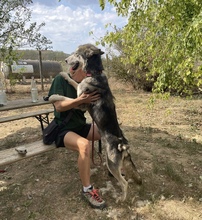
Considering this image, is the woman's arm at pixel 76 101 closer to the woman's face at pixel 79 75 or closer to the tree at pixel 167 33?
the woman's face at pixel 79 75

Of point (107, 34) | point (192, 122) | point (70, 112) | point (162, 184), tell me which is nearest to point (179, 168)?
point (162, 184)

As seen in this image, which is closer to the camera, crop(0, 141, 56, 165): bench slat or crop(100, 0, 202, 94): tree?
crop(0, 141, 56, 165): bench slat

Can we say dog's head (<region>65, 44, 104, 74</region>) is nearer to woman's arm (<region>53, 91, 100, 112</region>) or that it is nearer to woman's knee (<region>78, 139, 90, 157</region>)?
woman's arm (<region>53, 91, 100, 112</region>)

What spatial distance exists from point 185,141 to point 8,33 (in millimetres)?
8999

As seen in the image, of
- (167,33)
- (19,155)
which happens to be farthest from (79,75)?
(167,33)

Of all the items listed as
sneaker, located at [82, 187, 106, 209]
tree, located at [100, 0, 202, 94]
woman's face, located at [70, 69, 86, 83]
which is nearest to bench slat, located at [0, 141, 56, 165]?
sneaker, located at [82, 187, 106, 209]

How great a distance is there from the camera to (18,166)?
4156 mm

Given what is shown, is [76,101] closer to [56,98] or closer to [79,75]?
[56,98]

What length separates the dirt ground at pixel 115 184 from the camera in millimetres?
2953

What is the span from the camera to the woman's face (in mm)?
3217

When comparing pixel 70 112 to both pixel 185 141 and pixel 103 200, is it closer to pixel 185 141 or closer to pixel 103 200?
pixel 103 200

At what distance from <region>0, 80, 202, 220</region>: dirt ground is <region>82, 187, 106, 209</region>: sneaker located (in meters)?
0.07

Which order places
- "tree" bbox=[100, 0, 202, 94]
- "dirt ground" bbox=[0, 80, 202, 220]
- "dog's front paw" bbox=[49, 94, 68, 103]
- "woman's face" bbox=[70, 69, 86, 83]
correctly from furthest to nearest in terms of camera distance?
"tree" bbox=[100, 0, 202, 94]
"woman's face" bbox=[70, 69, 86, 83]
"dog's front paw" bbox=[49, 94, 68, 103]
"dirt ground" bbox=[0, 80, 202, 220]

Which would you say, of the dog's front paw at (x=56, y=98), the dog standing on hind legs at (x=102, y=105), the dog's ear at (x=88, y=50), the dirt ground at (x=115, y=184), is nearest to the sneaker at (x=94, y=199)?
the dirt ground at (x=115, y=184)
